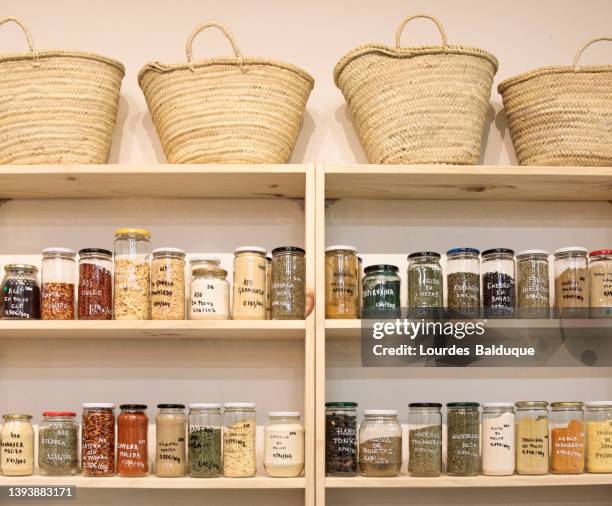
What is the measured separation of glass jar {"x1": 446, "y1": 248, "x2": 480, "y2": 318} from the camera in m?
1.93

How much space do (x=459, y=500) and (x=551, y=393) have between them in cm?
36

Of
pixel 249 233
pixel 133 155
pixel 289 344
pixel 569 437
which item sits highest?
pixel 133 155

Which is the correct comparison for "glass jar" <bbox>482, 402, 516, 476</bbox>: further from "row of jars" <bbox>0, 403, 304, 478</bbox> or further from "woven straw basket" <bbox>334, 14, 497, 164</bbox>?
"woven straw basket" <bbox>334, 14, 497, 164</bbox>

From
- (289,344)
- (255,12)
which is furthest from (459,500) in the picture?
(255,12)

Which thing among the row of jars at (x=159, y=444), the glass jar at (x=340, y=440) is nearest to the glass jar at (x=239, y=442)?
the row of jars at (x=159, y=444)

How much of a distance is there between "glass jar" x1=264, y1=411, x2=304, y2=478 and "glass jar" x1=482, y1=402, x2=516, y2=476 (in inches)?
16.2

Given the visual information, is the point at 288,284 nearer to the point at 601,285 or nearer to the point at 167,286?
the point at 167,286

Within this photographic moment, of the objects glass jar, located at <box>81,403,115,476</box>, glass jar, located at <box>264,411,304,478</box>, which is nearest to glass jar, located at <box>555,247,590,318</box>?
glass jar, located at <box>264,411,304,478</box>

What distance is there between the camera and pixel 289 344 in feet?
7.04

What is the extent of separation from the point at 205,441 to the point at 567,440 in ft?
2.65

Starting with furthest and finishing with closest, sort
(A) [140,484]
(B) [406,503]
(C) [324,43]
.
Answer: (C) [324,43], (B) [406,503], (A) [140,484]

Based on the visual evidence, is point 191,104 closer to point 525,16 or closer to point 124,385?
point 124,385

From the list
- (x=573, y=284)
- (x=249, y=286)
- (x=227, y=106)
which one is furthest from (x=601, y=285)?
(x=227, y=106)

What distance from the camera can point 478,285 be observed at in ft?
6.37
